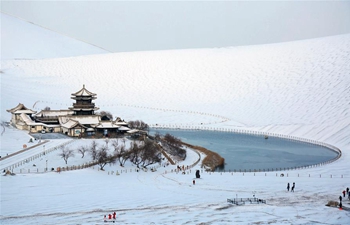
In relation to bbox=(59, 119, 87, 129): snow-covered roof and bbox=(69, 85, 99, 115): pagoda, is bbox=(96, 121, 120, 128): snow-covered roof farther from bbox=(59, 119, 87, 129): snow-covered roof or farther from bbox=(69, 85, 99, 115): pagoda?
bbox=(69, 85, 99, 115): pagoda

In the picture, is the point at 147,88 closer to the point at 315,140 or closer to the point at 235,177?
the point at 315,140

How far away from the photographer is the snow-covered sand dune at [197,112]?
763 inches

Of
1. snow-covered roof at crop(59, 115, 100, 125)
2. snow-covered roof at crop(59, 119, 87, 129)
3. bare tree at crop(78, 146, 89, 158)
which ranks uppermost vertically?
snow-covered roof at crop(59, 115, 100, 125)

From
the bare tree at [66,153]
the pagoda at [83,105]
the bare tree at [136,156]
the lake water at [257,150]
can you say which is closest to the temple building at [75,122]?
the pagoda at [83,105]

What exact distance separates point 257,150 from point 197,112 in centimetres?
2296

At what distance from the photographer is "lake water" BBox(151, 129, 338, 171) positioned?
3412 cm

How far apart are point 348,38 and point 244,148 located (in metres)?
41.1

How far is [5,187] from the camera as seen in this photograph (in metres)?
22.3

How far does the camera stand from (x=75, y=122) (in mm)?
39062

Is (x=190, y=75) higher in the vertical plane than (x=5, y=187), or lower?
higher

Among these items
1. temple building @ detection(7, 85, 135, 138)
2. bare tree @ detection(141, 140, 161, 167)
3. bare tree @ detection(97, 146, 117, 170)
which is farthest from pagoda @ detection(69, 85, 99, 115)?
bare tree @ detection(97, 146, 117, 170)

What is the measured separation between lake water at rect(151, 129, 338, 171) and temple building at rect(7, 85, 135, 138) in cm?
726

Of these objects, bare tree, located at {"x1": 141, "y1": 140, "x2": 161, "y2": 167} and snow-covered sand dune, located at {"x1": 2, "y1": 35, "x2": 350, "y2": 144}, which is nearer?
bare tree, located at {"x1": 141, "y1": 140, "x2": 161, "y2": 167}

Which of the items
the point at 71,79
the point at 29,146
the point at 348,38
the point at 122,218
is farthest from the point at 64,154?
the point at 348,38
